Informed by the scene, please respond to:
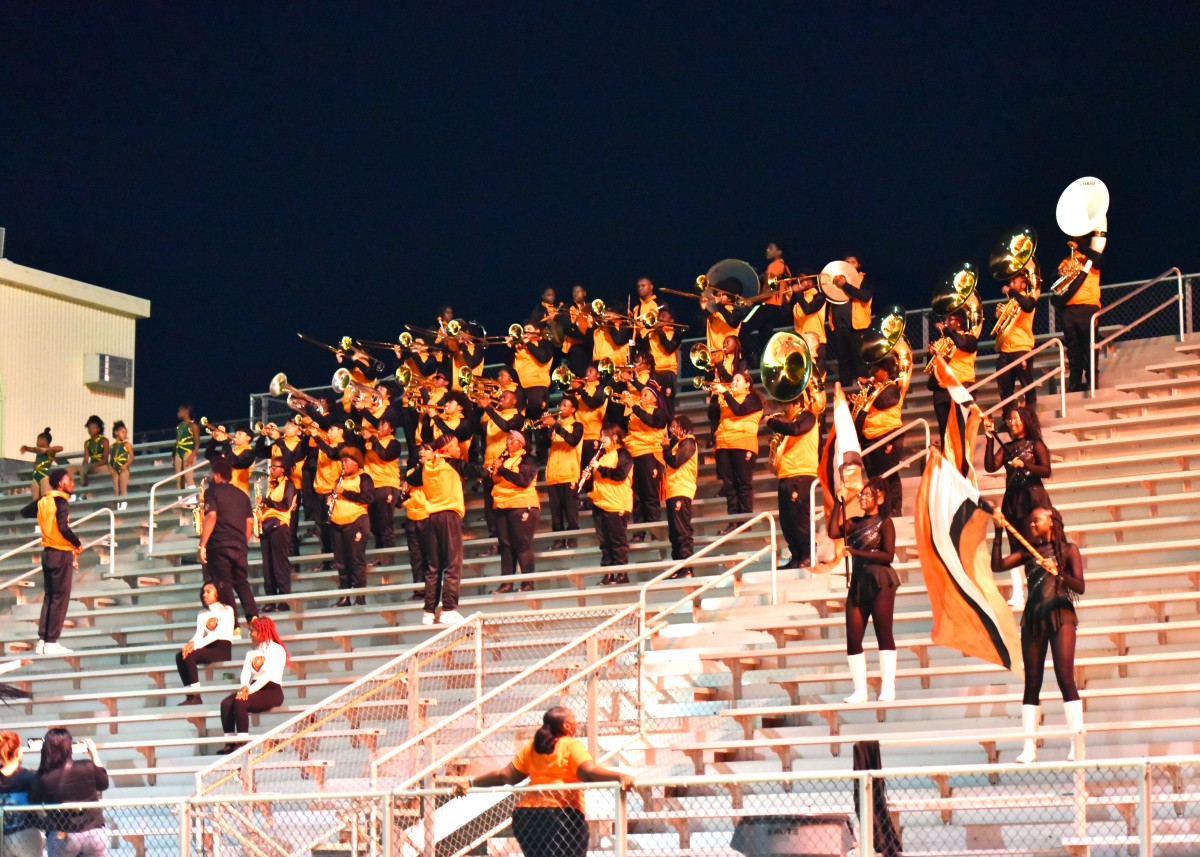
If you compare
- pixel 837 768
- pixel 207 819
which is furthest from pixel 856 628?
pixel 207 819

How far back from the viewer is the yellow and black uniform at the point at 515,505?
15.3 m

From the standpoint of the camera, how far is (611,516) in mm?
15023

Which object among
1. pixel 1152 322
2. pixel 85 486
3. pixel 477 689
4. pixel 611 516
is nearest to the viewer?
pixel 477 689

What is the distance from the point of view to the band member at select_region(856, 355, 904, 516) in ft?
47.7

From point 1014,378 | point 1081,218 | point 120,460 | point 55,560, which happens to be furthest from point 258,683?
point 1081,218

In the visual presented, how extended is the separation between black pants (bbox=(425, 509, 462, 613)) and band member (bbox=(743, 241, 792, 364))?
3.39 metres

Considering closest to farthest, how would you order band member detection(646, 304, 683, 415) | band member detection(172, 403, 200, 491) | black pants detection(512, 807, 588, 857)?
black pants detection(512, 807, 588, 857) → band member detection(646, 304, 683, 415) → band member detection(172, 403, 200, 491)

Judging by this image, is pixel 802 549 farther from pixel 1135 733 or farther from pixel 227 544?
pixel 227 544

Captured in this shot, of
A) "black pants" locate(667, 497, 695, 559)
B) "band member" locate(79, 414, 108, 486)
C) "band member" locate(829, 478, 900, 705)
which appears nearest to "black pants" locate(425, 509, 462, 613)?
"black pants" locate(667, 497, 695, 559)

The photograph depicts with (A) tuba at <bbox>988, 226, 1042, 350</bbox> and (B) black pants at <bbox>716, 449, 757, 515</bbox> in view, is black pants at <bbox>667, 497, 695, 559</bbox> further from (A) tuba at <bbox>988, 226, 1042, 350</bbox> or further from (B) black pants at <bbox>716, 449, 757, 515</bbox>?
(A) tuba at <bbox>988, 226, 1042, 350</bbox>

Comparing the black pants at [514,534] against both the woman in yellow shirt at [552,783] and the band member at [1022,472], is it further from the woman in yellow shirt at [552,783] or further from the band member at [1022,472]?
the woman in yellow shirt at [552,783]

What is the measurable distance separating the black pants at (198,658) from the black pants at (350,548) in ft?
4.90

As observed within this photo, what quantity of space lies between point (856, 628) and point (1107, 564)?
85.3 inches

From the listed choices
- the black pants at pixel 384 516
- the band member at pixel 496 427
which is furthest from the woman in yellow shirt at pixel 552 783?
the black pants at pixel 384 516
